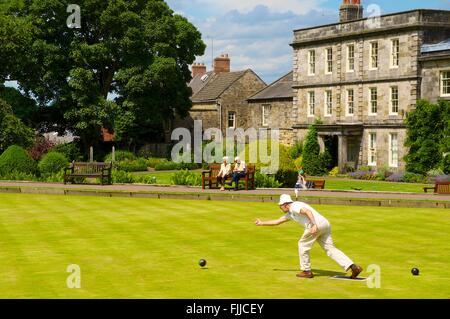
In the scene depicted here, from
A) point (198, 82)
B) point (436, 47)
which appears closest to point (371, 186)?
point (436, 47)

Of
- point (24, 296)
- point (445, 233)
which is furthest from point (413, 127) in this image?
point (24, 296)

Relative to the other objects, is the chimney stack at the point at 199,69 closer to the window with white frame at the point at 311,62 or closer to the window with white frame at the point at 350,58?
the window with white frame at the point at 311,62

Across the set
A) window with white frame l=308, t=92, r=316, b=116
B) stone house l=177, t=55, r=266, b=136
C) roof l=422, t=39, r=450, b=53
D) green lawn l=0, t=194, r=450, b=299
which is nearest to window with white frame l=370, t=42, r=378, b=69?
roof l=422, t=39, r=450, b=53

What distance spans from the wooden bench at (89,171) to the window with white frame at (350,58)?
1982 cm

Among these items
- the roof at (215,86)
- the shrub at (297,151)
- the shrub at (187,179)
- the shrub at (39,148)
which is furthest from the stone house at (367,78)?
the shrub at (39,148)

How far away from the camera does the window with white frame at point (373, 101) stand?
48375 mm

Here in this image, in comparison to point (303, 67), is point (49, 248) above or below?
below

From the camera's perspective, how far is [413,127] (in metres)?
44.4

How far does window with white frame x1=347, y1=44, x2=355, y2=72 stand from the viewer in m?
50.2

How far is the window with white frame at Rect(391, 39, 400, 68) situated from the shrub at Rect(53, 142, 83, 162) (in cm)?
2102

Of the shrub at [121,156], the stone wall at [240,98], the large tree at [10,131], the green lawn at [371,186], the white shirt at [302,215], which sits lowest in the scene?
the green lawn at [371,186]
